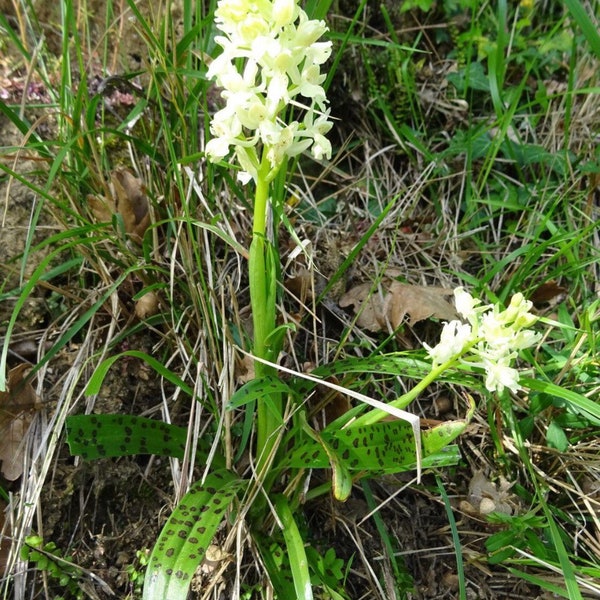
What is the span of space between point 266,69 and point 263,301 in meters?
0.60

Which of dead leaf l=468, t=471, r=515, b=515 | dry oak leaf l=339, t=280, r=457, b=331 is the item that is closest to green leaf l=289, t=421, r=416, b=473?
dead leaf l=468, t=471, r=515, b=515

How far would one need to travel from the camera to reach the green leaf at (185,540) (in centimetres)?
142

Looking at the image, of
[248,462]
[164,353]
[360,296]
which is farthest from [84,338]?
[360,296]

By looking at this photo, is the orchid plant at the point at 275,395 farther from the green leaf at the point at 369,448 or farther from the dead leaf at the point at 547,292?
the dead leaf at the point at 547,292

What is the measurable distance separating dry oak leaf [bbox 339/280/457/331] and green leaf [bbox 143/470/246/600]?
93cm

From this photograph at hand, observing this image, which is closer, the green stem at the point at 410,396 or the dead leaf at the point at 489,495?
the green stem at the point at 410,396

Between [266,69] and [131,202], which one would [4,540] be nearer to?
[131,202]

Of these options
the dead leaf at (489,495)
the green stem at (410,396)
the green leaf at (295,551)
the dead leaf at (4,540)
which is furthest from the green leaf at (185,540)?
the dead leaf at (489,495)

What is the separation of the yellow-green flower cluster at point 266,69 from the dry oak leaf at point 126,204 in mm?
864

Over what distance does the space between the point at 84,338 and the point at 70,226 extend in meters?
0.43

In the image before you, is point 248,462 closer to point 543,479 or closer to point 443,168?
point 543,479

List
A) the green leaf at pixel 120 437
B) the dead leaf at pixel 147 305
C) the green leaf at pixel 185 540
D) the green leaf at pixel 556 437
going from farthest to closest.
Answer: the dead leaf at pixel 147 305, the green leaf at pixel 556 437, the green leaf at pixel 120 437, the green leaf at pixel 185 540

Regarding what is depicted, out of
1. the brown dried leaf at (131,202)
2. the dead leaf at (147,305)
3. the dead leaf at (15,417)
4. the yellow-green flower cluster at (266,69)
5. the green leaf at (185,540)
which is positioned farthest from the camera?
the brown dried leaf at (131,202)

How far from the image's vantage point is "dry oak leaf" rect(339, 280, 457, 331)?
2.27 m
